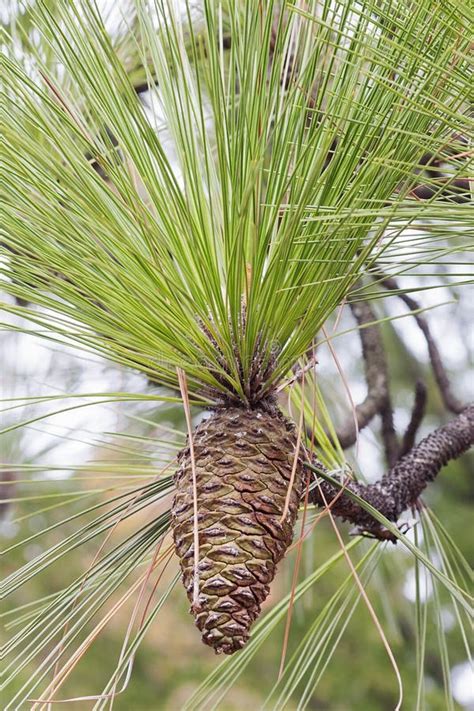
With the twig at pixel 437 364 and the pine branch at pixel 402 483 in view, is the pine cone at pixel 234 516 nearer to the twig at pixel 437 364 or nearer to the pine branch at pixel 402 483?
the pine branch at pixel 402 483

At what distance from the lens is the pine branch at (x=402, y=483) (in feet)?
2.20

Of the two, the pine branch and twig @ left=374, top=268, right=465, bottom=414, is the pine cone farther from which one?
twig @ left=374, top=268, right=465, bottom=414

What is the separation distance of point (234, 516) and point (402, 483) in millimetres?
250

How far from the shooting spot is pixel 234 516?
52 centimetres

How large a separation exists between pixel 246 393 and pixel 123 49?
2.54 ft

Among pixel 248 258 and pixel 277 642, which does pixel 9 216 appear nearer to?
pixel 248 258

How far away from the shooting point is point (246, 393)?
1.92 ft

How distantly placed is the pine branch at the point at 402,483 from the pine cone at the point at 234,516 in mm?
91

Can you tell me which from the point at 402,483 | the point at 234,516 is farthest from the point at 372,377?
the point at 234,516

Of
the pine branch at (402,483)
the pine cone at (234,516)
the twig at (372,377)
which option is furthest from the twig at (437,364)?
the pine cone at (234,516)

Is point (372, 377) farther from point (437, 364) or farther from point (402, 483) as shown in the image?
point (402, 483)

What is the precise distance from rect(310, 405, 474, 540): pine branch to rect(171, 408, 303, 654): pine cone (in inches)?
3.6

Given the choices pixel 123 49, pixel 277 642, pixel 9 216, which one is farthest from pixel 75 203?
pixel 277 642

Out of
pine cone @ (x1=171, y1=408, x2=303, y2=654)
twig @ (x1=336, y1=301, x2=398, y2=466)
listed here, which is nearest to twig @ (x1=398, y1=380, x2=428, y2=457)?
twig @ (x1=336, y1=301, x2=398, y2=466)
